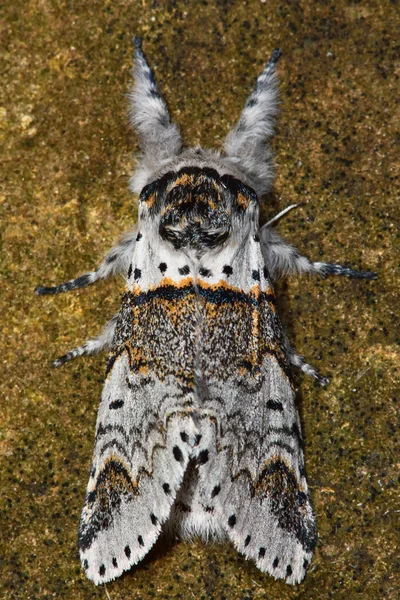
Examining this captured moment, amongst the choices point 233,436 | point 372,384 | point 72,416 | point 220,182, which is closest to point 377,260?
point 372,384

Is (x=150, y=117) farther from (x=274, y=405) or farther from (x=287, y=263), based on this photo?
(x=274, y=405)

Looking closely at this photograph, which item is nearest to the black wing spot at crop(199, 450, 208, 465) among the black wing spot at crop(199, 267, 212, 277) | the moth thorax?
the black wing spot at crop(199, 267, 212, 277)

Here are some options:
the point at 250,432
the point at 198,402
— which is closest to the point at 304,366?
the point at 250,432

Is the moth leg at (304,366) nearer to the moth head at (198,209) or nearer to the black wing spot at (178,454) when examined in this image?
the moth head at (198,209)

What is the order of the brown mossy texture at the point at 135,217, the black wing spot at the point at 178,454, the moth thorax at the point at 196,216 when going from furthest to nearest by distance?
the brown mossy texture at the point at 135,217 → the moth thorax at the point at 196,216 → the black wing spot at the point at 178,454

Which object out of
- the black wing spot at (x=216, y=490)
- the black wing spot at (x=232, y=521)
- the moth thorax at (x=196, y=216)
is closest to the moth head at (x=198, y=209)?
the moth thorax at (x=196, y=216)

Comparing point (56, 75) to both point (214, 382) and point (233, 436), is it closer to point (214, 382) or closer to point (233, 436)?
point (214, 382)

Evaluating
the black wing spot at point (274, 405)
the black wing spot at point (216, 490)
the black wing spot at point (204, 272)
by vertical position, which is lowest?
the black wing spot at point (216, 490)
